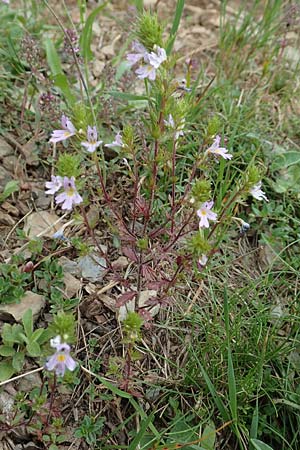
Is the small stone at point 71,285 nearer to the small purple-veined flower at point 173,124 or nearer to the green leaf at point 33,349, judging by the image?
the green leaf at point 33,349

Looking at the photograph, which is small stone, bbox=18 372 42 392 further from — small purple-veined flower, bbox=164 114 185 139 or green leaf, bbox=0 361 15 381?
small purple-veined flower, bbox=164 114 185 139

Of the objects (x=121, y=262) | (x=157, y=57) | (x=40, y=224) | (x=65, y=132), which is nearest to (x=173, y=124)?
(x=157, y=57)

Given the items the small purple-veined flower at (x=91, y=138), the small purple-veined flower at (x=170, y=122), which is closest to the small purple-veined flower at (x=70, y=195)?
the small purple-veined flower at (x=91, y=138)

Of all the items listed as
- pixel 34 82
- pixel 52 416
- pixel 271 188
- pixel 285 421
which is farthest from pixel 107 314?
pixel 34 82

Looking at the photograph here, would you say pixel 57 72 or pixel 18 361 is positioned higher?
pixel 57 72

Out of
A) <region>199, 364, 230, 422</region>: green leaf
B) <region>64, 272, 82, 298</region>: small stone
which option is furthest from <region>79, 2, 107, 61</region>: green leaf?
<region>199, 364, 230, 422</region>: green leaf

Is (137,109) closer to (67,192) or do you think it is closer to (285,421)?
(67,192)

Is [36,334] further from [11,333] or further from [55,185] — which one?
[55,185]
